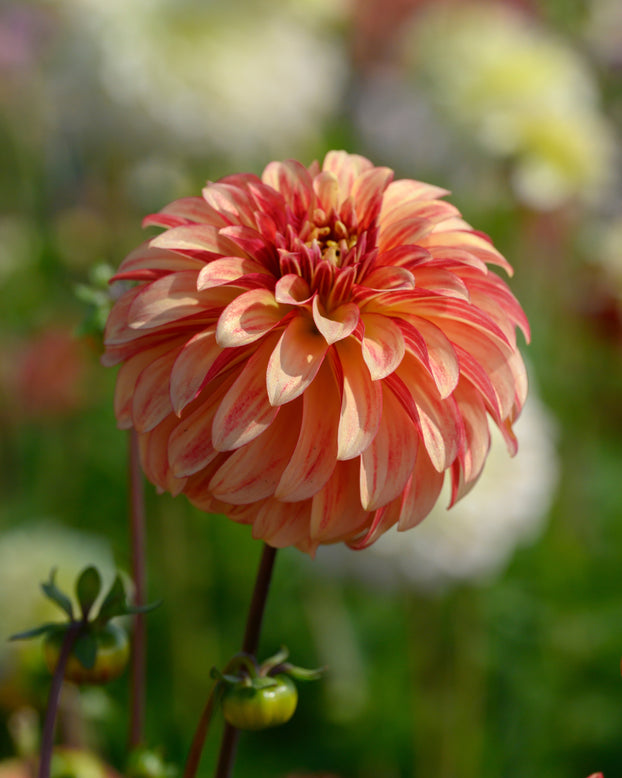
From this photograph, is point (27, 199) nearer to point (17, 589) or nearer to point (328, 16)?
point (328, 16)

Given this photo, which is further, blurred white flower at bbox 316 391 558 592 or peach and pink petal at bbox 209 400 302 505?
blurred white flower at bbox 316 391 558 592

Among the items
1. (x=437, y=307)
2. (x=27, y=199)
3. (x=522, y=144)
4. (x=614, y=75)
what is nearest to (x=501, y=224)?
(x=522, y=144)

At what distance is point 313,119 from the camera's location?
149cm

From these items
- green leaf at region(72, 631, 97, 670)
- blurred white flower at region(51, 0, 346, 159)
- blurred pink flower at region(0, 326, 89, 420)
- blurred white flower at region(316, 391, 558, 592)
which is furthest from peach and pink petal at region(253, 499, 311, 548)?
blurred pink flower at region(0, 326, 89, 420)

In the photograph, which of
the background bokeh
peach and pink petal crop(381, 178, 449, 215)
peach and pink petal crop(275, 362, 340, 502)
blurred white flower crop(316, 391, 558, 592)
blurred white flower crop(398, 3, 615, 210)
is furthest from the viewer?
blurred white flower crop(398, 3, 615, 210)

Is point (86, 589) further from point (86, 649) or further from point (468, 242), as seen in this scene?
point (468, 242)

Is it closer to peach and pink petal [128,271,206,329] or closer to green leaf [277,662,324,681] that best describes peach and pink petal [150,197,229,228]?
peach and pink petal [128,271,206,329]

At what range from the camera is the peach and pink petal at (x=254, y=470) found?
14.5 inches

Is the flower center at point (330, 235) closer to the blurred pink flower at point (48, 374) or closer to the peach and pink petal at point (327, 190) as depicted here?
the peach and pink petal at point (327, 190)

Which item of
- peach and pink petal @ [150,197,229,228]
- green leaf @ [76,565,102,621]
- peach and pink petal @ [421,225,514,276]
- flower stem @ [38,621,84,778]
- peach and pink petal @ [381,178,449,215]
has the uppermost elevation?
peach and pink petal @ [381,178,449,215]

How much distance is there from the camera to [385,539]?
91cm

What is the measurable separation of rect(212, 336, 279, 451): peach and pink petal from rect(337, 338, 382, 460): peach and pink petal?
3 centimetres

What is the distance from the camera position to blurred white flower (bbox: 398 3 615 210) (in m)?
1.37

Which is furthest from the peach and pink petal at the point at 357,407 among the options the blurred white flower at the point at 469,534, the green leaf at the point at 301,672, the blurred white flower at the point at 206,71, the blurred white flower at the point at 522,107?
the blurred white flower at the point at 522,107
